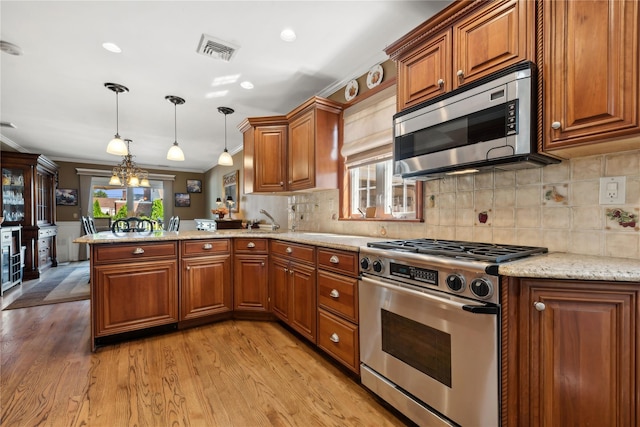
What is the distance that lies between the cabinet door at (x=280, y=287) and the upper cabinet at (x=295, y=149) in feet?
2.67

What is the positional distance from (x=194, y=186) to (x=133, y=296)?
6.53m

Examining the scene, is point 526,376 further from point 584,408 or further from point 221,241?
point 221,241

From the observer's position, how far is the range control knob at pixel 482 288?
1.23m

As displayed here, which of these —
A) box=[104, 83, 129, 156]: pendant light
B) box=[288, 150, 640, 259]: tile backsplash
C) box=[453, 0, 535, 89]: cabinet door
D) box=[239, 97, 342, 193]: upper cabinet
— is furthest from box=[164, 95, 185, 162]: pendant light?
box=[453, 0, 535, 89]: cabinet door

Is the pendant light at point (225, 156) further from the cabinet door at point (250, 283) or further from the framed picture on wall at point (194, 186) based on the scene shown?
the framed picture on wall at point (194, 186)

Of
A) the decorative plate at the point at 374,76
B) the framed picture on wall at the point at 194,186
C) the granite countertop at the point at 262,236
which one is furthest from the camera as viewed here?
the framed picture on wall at the point at 194,186

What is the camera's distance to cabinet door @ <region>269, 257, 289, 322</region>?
2.74 meters

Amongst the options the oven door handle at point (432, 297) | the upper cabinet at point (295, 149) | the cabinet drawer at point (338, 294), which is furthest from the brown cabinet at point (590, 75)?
the upper cabinet at point (295, 149)

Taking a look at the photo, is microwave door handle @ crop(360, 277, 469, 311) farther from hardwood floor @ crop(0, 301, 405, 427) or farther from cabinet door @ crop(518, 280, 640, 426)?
hardwood floor @ crop(0, 301, 405, 427)

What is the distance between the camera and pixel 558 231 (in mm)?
1583

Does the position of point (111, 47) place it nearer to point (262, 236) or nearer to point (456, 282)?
point (262, 236)

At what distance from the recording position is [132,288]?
257cm

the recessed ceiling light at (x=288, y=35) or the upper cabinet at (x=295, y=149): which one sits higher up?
the recessed ceiling light at (x=288, y=35)

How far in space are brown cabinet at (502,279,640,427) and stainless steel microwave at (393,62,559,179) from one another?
64cm
